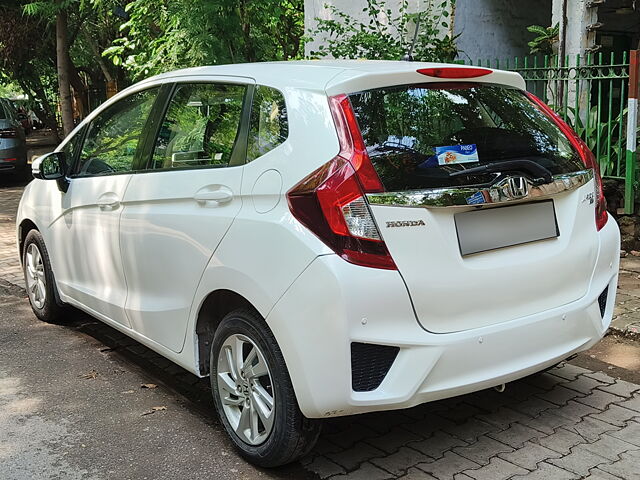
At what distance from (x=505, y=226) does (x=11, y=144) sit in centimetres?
1336

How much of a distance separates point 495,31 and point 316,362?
7.38 meters

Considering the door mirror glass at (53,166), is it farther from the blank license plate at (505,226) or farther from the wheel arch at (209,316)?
the blank license plate at (505,226)

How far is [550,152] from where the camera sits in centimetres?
338

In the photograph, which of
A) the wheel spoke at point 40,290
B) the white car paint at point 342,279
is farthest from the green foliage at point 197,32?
the white car paint at point 342,279

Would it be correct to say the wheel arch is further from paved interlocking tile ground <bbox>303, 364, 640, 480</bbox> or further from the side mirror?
the side mirror

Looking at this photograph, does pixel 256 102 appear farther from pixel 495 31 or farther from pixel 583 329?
pixel 495 31

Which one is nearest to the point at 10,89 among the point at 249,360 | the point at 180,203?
the point at 180,203

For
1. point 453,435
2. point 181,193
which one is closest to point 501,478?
point 453,435

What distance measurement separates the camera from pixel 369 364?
9.32 ft

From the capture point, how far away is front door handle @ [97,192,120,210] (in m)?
4.17

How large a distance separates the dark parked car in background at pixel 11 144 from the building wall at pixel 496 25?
945 cm

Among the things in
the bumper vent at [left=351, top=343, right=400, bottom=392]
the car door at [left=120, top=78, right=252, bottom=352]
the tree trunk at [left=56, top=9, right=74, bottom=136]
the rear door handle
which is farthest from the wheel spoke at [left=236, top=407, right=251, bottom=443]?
the tree trunk at [left=56, top=9, right=74, bottom=136]

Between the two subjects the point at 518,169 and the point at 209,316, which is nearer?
the point at 518,169

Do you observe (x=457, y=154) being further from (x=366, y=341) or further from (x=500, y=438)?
(x=500, y=438)
